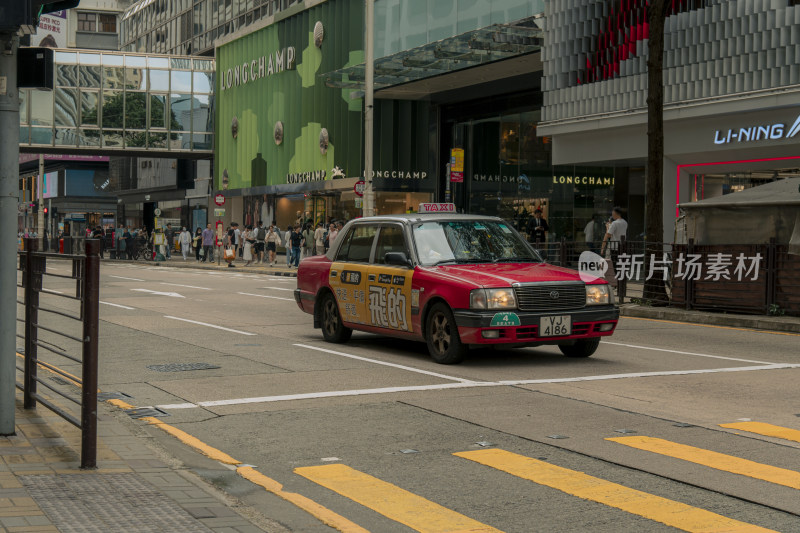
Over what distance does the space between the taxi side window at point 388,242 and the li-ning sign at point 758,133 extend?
14365mm

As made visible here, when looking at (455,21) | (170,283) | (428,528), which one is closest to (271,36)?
(455,21)

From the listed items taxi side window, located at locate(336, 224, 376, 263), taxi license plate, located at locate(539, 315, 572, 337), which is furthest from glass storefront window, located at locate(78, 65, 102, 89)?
taxi license plate, located at locate(539, 315, 572, 337)

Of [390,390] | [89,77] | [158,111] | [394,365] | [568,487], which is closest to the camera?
[568,487]

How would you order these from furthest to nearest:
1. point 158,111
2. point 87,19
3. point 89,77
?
point 87,19 < point 158,111 < point 89,77

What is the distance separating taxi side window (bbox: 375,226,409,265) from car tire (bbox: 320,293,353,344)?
110 cm

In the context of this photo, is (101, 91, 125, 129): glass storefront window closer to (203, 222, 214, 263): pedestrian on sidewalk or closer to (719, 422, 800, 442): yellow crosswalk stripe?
(203, 222, 214, 263): pedestrian on sidewalk

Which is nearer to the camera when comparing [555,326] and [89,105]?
[555,326]

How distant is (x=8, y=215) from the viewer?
273 inches

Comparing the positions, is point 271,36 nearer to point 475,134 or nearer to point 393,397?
point 475,134

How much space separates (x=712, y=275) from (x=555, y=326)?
8638 millimetres

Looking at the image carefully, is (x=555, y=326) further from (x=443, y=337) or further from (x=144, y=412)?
Result: (x=144, y=412)

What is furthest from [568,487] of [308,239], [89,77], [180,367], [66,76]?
[89,77]

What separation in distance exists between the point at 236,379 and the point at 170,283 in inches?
812

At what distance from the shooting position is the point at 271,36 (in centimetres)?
5828
